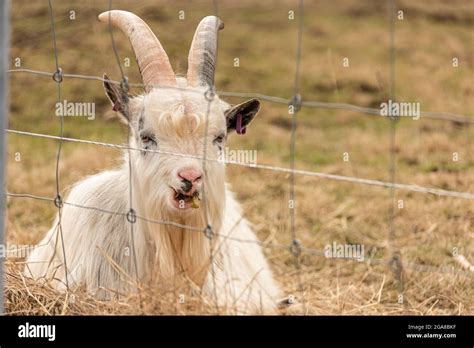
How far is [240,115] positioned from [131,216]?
0.73 meters

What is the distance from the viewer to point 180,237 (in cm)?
498

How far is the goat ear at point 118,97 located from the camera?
197 inches

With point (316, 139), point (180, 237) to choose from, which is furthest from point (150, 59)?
point (316, 139)

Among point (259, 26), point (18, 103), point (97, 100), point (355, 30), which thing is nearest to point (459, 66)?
point (355, 30)

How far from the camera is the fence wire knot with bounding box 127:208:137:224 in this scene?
4986 millimetres

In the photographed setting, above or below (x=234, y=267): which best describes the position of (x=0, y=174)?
above

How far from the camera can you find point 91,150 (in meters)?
9.30

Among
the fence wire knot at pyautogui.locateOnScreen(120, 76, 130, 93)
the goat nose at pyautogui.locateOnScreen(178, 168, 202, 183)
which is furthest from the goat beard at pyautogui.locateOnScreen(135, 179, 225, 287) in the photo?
the fence wire knot at pyautogui.locateOnScreen(120, 76, 130, 93)

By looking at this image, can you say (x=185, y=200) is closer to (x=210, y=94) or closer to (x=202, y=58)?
(x=210, y=94)

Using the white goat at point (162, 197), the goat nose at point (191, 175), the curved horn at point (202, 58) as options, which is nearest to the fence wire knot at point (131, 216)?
the white goat at point (162, 197)
